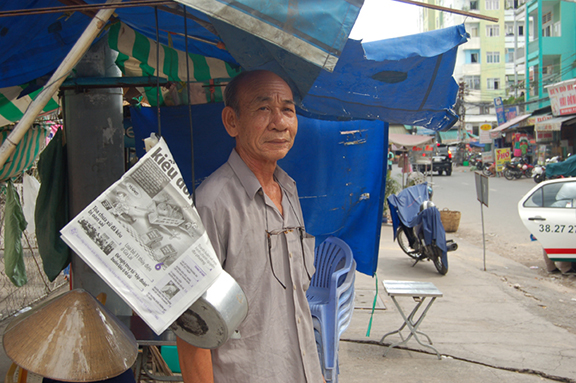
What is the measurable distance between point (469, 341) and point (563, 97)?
21.7 m

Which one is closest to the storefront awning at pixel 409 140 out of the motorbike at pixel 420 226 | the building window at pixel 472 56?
the motorbike at pixel 420 226

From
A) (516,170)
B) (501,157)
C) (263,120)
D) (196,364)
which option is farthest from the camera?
(501,157)

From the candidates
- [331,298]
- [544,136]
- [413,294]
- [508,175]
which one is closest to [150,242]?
[331,298]

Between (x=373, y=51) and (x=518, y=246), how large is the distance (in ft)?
26.7

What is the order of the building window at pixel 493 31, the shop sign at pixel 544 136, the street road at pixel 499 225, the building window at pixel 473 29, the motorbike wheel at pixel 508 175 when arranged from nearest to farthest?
the street road at pixel 499 225 < the motorbike wheel at pixel 508 175 < the shop sign at pixel 544 136 < the building window at pixel 473 29 < the building window at pixel 493 31

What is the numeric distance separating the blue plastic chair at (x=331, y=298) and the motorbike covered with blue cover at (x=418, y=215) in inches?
137

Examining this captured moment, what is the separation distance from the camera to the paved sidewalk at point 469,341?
3.74 metres

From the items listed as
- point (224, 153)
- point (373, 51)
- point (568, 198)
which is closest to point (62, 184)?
point (224, 153)

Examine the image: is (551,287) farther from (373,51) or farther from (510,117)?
(510,117)

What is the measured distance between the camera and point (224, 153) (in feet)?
9.93

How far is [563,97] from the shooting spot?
2202 cm

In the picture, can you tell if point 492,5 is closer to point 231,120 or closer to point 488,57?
point 488,57

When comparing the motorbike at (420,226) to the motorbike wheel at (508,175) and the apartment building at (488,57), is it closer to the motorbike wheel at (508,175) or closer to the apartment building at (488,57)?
the motorbike wheel at (508,175)

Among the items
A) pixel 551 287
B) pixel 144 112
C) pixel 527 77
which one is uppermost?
pixel 527 77
